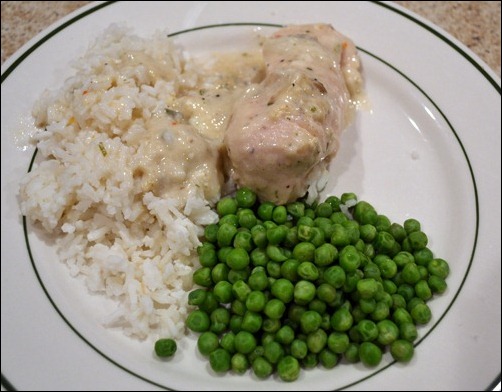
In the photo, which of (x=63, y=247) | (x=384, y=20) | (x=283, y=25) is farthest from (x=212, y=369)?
(x=384, y=20)

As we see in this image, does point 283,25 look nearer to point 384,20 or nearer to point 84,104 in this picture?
point 384,20

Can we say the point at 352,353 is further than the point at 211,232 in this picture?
No

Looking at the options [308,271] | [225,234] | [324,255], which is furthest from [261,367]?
[225,234]

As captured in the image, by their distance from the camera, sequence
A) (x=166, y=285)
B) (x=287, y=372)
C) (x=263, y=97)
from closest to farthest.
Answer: (x=287, y=372) < (x=166, y=285) < (x=263, y=97)

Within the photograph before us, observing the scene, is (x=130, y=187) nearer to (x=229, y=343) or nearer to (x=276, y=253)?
(x=276, y=253)

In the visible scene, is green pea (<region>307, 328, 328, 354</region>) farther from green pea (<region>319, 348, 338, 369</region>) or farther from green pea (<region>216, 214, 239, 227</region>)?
green pea (<region>216, 214, 239, 227</region>)
